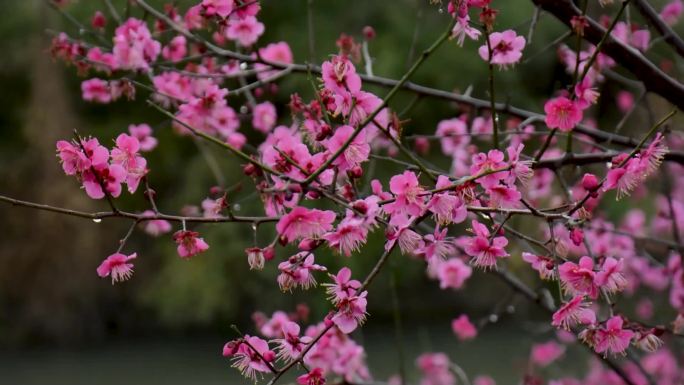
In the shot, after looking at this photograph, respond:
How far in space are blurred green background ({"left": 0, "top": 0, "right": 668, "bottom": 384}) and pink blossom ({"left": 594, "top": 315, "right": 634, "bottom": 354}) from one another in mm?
5739

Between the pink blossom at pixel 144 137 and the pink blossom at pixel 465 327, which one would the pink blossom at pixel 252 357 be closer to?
the pink blossom at pixel 144 137

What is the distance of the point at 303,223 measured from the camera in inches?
42.4

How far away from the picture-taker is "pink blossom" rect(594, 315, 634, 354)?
1.19 m

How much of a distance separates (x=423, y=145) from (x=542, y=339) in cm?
481

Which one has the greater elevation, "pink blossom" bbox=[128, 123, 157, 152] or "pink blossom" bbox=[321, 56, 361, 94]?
"pink blossom" bbox=[128, 123, 157, 152]

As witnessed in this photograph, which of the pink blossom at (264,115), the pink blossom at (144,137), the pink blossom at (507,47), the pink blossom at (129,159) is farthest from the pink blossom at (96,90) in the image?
the pink blossom at (507,47)

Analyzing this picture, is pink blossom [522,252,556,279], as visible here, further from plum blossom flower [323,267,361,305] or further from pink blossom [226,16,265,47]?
pink blossom [226,16,265,47]

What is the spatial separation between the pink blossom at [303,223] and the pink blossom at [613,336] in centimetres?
41

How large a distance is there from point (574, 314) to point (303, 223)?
0.39 metres

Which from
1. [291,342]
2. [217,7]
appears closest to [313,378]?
[291,342]


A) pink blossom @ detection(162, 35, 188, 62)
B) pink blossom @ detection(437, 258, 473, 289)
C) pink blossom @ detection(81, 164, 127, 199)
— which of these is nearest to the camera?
pink blossom @ detection(81, 164, 127, 199)

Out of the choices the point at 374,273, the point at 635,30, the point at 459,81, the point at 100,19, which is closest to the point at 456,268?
the point at 635,30

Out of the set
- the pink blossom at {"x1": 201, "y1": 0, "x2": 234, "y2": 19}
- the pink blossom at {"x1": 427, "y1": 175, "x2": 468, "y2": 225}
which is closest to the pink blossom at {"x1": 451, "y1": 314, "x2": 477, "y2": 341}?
the pink blossom at {"x1": 201, "y1": 0, "x2": 234, "y2": 19}

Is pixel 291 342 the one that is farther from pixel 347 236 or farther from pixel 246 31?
pixel 246 31
